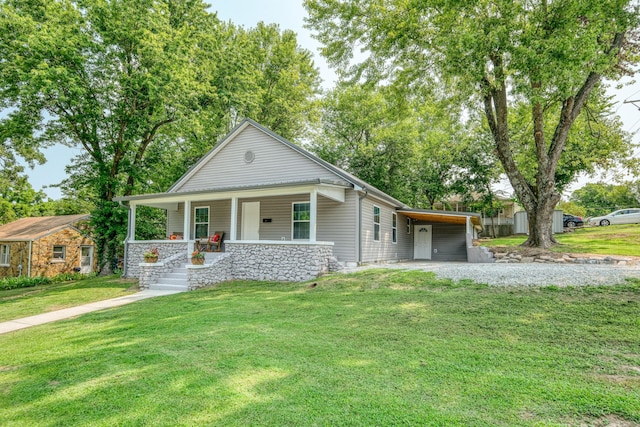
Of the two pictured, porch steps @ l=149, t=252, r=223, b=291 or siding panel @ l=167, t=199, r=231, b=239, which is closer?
porch steps @ l=149, t=252, r=223, b=291

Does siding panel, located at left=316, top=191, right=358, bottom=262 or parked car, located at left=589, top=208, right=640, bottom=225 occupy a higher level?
parked car, located at left=589, top=208, right=640, bottom=225

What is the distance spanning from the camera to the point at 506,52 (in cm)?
1078

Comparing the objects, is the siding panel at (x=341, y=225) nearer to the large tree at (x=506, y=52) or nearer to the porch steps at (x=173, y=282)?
the porch steps at (x=173, y=282)

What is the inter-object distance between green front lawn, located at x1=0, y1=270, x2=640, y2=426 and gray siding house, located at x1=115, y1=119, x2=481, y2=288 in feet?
13.7

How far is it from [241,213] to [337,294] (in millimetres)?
7804

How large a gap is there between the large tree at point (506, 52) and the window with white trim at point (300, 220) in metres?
7.02

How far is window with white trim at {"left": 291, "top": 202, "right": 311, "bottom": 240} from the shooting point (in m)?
12.9

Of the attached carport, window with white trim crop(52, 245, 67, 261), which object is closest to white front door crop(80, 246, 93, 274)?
window with white trim crop(52, 245, 67, 261)

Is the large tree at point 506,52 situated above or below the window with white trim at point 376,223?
above

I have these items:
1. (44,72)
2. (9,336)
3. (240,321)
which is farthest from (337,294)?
(44,72)

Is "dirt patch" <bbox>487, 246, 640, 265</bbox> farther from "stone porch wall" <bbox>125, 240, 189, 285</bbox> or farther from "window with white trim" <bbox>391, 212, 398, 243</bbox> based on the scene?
"stone porch wall" <bbox>125, 240, 189, 285</bbox>

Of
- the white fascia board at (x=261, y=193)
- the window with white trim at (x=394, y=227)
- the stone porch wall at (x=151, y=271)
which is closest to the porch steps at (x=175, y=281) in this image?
the stone porch wall at (x=151, y=271)

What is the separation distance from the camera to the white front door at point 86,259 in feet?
77.9

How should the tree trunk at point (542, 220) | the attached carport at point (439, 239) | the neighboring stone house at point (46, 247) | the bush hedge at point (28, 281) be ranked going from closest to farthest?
the tree trunk at point (542, 220), the bush hedge at point (28, 281), the attached carport at point (439, 239), the neighboring stone house at point (46, 247)
